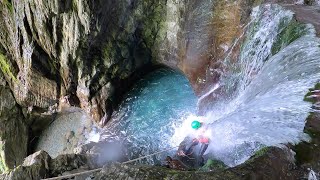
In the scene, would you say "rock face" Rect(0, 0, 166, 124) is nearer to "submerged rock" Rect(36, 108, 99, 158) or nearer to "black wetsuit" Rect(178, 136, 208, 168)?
"submerged rock" Rect(36, 108, 99, 158)

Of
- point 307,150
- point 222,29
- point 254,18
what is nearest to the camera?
point 307,150

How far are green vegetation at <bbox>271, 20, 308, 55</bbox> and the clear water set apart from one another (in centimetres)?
472

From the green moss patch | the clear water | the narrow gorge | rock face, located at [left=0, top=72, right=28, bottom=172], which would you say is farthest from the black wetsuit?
the green moss patch

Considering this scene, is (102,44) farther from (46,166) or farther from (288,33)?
(288,33)

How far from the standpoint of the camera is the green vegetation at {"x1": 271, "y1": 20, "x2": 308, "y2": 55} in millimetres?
8812

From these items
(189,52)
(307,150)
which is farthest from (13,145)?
(307,150)

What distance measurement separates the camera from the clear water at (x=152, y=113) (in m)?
12.7

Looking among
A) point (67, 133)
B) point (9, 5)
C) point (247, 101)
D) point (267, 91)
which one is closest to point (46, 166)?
point (67, 133)

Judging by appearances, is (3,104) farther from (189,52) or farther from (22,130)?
(189,52)

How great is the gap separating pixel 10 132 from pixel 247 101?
10.4 m

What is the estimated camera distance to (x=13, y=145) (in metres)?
13.7

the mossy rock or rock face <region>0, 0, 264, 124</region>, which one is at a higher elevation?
rock face <region>0, 0, 264, 124</region>

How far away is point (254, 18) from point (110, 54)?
6.08m

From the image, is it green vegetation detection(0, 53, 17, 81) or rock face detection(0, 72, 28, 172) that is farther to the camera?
rock face detection(0, 72, 28, 172)
